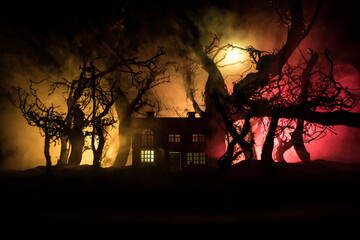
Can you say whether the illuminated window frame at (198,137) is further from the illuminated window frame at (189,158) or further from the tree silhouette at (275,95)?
the tree silhouette at (275,95)

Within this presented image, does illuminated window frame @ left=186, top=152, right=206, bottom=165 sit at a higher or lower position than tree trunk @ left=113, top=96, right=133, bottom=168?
lower

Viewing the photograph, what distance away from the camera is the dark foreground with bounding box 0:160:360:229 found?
5453 millimetres

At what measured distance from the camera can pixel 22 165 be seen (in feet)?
61.4

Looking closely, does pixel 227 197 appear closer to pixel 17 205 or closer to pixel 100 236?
pixel 100 236

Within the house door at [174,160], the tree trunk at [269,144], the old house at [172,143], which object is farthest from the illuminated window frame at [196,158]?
the tree trunk at [269,144]

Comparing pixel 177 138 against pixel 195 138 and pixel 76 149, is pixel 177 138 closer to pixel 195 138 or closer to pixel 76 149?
pixel 195 138

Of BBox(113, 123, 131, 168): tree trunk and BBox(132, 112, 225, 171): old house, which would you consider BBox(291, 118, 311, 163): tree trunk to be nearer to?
BBox(132, 112, 225, 171): old house

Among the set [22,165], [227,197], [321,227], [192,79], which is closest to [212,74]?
[192,79]

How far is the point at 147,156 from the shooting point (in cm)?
1752

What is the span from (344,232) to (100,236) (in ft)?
16.3

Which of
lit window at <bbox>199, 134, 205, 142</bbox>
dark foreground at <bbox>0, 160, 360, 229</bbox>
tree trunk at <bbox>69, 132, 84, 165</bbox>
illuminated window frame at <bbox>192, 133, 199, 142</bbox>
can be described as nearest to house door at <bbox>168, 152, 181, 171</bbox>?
illuminated window frame at <bbox>192, 133, 199, 142</bbox>

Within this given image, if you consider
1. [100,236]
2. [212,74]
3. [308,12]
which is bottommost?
[100,236]

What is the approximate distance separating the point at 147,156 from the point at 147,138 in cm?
137

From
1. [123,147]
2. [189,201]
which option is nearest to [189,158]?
[123,147]
